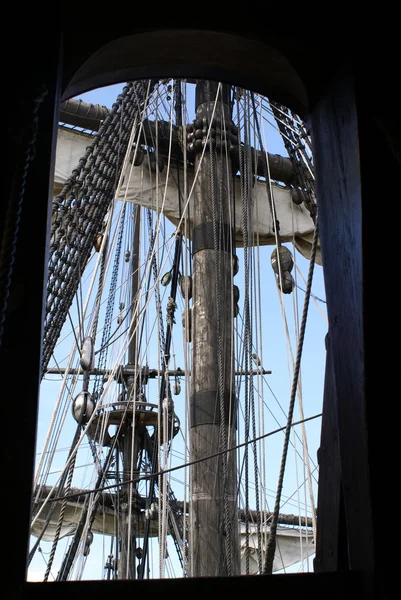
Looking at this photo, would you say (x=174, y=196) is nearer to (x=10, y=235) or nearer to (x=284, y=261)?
(x=284, y=261)

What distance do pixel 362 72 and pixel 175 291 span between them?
6736 millimetres

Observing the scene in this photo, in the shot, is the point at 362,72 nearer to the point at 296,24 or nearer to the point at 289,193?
the point at 296,24

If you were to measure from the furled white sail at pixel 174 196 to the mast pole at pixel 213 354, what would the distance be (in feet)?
3.46

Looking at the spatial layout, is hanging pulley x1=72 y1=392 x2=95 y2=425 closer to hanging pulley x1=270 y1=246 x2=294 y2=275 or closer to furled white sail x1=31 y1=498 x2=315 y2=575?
hanging pulley x1=270 y1=246 x2=294 y2=275

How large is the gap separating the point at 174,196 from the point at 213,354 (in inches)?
134

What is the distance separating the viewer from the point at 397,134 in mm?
1311

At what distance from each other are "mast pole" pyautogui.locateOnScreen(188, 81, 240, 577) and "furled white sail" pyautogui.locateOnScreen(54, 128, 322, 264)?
1.05 m

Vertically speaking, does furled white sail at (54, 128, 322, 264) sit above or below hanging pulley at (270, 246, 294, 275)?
above

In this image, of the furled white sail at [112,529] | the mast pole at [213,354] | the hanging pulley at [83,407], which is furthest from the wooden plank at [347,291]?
the furled white sail at [112,529]

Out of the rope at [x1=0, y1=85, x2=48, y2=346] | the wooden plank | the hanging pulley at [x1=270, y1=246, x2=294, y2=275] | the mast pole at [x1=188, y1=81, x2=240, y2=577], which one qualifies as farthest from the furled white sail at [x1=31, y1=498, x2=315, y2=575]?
the rope at [x1=0, y1=85, x2=48, y2=346]

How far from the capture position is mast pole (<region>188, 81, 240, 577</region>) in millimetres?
4730

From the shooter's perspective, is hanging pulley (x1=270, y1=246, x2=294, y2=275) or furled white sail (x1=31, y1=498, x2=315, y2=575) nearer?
hanging pulley (x1=270, y1=246, x2=294, y2=275)

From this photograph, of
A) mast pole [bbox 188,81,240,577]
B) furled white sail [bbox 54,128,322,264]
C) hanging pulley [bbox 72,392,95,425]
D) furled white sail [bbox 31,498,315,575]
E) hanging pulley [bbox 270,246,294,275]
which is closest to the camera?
mast pole [bbox 188,81,240,577]

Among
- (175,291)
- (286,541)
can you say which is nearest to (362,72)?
(175,291)
